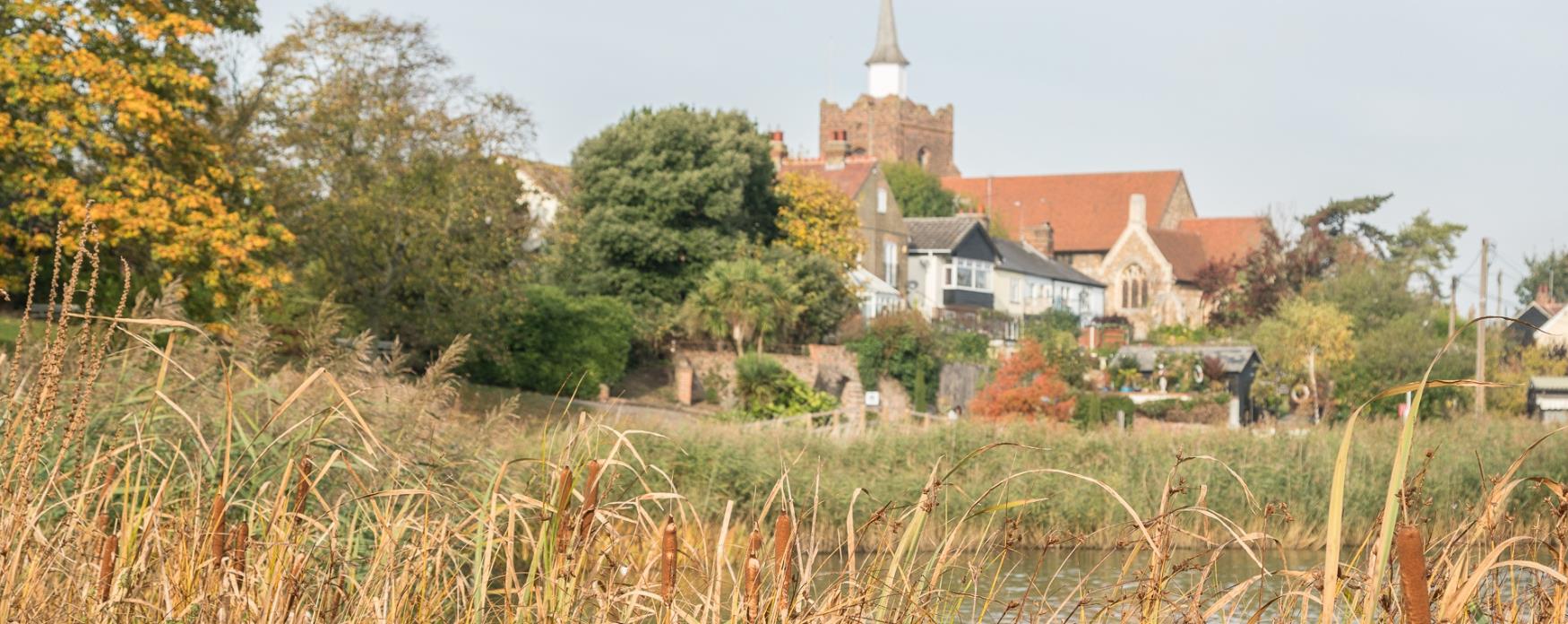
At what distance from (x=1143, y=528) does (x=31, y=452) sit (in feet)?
7.95

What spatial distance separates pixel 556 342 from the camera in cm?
3428

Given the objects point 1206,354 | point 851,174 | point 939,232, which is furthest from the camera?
point 939,232

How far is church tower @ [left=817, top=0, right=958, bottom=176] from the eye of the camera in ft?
305

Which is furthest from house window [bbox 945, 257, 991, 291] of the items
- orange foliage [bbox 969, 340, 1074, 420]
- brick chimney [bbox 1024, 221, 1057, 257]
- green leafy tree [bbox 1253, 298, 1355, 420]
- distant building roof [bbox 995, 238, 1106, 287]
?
orange foliage [bbox 969, 340, 1074, 420]

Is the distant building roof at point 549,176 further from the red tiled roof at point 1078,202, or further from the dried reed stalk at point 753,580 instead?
the dried reed stalk at point 753,580

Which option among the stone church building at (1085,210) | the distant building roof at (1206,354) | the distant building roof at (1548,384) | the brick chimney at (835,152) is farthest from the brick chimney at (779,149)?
the distant building roof at (1548,384)

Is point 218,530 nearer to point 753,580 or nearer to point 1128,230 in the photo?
point 753,580

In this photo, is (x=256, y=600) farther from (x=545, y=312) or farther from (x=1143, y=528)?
(x=545, y=312)

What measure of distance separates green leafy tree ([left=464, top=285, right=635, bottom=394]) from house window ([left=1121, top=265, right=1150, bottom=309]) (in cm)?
4059

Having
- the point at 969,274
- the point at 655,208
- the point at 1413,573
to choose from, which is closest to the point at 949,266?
the point at 969,274

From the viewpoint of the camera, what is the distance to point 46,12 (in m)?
19.4

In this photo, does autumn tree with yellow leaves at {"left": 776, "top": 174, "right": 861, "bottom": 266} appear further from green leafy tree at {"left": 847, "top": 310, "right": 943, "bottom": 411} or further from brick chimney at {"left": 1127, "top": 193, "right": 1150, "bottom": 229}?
brick chimney at {"left": 1127, "top": 193, "right": 1150, "bottom": 229}

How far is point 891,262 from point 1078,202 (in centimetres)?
2994

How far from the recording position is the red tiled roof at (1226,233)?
76500 mm
